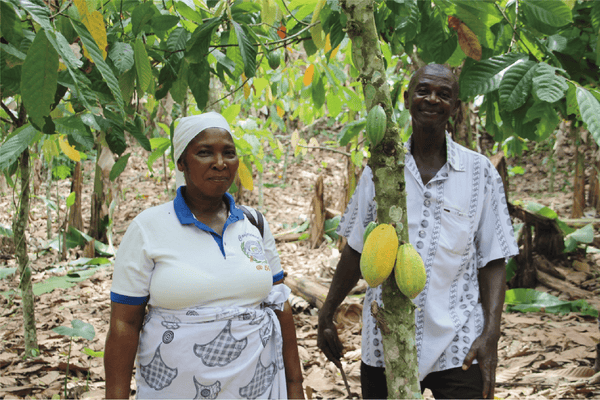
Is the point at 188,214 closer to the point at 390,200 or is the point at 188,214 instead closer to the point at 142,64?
the point at 142,64

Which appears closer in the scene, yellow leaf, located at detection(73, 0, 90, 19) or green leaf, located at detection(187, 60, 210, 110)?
yellow leaf, located at detection(73, 0, 90, 19)

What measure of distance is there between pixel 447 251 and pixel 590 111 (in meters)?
0.54

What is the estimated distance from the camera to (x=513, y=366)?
2.58 meters

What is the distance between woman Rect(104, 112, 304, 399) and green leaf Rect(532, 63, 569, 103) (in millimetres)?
811

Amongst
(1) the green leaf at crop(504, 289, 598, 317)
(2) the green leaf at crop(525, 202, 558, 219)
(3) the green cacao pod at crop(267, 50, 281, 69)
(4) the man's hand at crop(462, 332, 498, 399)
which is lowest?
(1) the green leaf at crop(504, 289, 598, 317)

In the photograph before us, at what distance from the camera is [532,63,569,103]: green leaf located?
106 cm

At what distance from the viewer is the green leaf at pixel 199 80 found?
1527 mm

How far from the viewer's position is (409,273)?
0.77 metres

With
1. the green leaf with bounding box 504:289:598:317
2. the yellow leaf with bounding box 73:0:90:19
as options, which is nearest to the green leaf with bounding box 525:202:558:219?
the green leaf with bounding box 504:289:598:317

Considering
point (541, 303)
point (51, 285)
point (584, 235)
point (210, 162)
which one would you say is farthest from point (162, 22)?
point (584, 235)

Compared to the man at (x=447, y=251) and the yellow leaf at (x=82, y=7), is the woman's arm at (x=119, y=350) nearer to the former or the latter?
the man at (x=447, y=251)

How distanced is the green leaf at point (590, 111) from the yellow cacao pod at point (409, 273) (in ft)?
1.62

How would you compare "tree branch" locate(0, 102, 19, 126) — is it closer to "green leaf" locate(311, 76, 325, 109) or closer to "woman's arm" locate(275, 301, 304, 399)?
"woman's arm" locate(275, 301, 304, 399)

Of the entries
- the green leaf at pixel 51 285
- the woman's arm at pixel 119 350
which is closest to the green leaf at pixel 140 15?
the woman's arm at pixel 119 350
